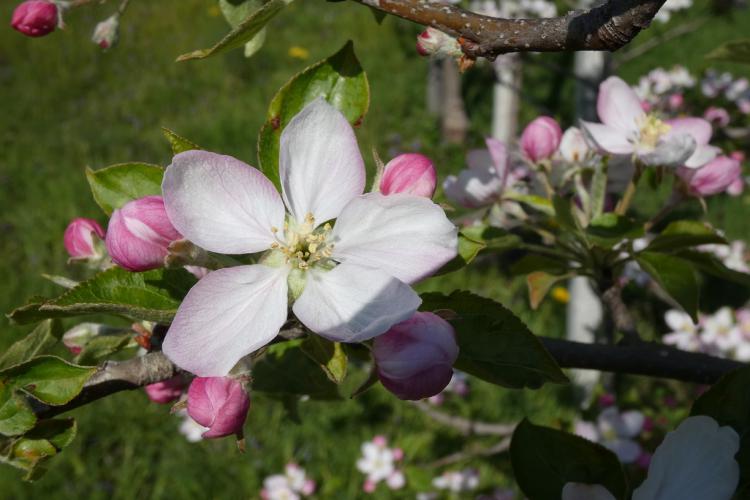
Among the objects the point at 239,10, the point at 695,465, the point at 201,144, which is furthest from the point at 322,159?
the point at 201,144

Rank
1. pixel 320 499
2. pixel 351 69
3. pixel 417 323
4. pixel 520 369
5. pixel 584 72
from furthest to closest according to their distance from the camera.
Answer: pixel 320 499, pixel 584 72, pixel 351 69, pixel 520 369, pixel 417 323

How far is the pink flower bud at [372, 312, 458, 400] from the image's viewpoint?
0.64 metres

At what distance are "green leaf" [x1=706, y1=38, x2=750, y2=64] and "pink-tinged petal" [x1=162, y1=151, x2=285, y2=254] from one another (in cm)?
80

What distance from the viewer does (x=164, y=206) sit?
0.71 m

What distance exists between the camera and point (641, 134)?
115 cm

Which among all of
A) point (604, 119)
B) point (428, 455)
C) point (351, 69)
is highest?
point (351, 69)

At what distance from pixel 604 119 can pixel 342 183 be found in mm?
586

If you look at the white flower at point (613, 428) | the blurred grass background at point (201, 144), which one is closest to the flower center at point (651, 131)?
the blurred grass background at point (201, 144)

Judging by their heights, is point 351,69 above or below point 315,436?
above

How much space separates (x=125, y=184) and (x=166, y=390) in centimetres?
30

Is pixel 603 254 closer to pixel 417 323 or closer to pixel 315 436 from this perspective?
pixel 417 323

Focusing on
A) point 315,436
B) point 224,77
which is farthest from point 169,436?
point 224,77

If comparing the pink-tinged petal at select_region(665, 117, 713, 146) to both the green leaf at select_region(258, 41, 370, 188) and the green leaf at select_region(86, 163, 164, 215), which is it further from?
the green leaf at select_region(86, 163, 164, 215)

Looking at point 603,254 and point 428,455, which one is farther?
point 428,455
